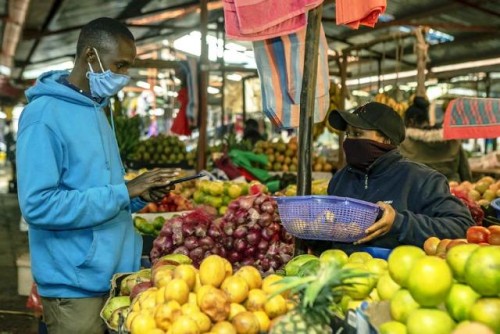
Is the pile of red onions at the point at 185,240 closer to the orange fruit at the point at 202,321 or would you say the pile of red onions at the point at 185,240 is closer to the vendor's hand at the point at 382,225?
the vendor's hand at the point at 382,225

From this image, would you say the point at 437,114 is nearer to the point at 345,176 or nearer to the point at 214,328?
the point at 345,176

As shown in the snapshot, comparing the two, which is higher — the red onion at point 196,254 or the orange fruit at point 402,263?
the orange fruit at point 402,263

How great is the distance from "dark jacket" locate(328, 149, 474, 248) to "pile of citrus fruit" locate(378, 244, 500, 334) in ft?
3.55

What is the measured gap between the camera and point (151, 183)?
282 cm

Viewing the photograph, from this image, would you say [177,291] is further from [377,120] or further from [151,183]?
[377,120]

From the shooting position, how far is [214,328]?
189 cm

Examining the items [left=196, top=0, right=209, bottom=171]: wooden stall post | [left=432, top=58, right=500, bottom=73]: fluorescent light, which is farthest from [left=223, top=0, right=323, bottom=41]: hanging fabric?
[left=432, top=58, right=500, bottom=73]: fluorescent light

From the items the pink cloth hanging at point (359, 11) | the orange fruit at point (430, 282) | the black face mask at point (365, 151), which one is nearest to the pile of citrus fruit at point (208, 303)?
the orange fruit at point (430, 282)

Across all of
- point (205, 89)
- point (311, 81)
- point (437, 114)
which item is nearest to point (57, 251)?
point (311, 81)

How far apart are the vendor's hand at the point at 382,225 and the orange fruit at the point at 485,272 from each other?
34.8 inches

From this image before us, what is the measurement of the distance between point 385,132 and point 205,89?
13.9 feet

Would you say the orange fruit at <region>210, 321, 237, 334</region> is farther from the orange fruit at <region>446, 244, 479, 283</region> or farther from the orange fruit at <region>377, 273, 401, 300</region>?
the orange fruit at <region>446, 244, 479, 283</region>

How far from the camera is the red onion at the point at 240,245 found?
12.0 ft

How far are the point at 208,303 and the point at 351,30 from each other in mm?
11822
